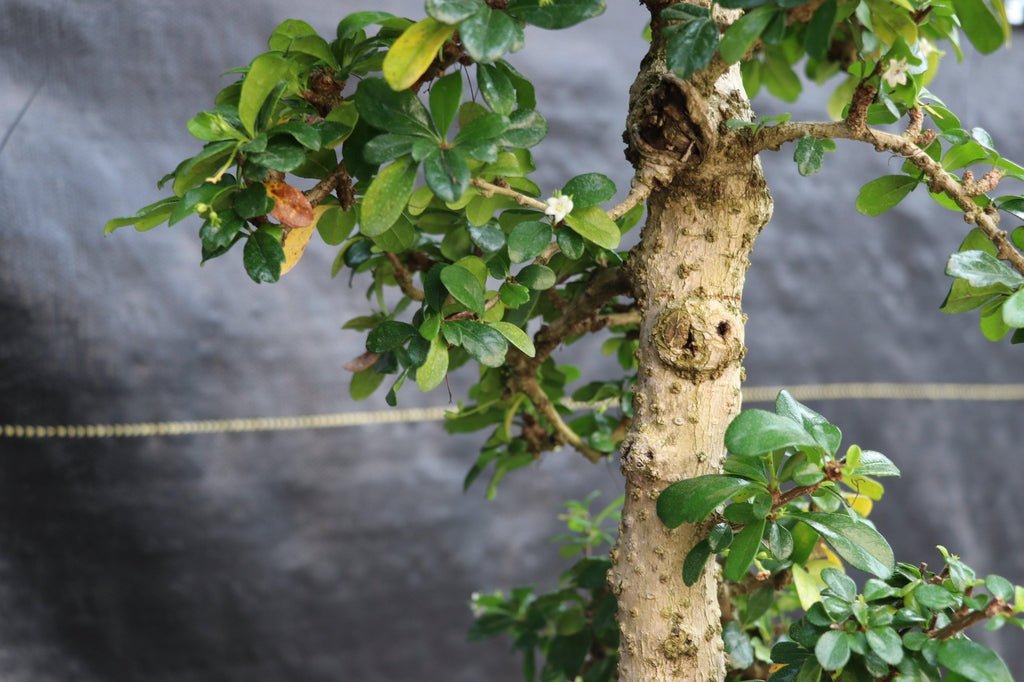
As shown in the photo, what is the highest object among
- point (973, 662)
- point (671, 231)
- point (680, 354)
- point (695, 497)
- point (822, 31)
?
point (822, 31)

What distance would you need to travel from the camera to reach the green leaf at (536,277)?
756 millimetres

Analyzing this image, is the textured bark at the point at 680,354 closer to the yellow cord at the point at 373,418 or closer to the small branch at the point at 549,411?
the small branch at the point at 549,411

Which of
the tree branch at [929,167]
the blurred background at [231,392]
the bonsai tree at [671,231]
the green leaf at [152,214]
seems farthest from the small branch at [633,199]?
the blurred background at [231,392]

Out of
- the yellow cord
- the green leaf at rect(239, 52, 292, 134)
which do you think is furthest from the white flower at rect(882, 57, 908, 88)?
the yellow cord

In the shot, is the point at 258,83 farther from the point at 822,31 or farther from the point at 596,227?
the point at 822,31

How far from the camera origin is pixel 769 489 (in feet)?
2.30

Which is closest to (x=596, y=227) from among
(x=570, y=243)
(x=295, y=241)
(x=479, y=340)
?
(x=570, y=243)

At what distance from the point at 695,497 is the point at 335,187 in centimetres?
36

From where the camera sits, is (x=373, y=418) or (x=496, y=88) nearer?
(x=496, y=88)

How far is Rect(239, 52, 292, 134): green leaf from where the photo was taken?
2.10 feet

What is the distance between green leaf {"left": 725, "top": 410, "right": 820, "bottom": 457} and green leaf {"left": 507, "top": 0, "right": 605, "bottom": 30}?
279 millimetres

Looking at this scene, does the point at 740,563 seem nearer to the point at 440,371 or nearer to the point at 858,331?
the point at 440,371

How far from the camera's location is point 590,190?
710mm

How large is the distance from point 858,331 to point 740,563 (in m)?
1.46
